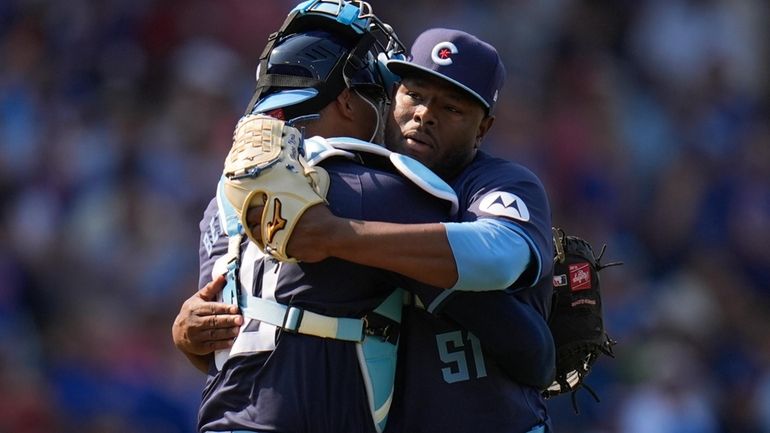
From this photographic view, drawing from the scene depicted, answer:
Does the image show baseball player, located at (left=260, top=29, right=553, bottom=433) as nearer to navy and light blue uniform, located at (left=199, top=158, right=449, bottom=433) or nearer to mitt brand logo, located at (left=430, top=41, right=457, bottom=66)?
mitt brand logo, located at (left=430, top=41, right=457, bottom=66)

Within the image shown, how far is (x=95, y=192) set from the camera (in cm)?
895

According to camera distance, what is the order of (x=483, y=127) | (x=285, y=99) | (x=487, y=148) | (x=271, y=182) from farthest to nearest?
(x=487, y=148)
(x=483, y=127)
(x=285, y=99)
(x=271, y=182)

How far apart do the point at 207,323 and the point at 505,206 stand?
0.92 m

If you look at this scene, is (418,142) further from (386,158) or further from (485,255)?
(485,255)

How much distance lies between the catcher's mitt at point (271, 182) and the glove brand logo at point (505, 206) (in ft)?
1.62

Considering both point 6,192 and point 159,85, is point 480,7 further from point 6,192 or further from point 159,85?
point 6,192

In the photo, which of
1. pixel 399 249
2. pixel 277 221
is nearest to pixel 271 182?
pixel 277 221

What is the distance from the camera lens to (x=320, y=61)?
412 cm

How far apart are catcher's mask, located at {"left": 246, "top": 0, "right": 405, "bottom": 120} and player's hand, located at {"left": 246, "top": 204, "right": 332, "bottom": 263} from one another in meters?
0.53

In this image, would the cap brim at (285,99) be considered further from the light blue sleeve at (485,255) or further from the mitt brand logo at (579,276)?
the mitt brand logo at (579,276)

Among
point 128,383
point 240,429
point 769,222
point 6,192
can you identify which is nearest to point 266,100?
point 240,429

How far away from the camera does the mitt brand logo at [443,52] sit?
4.15 meters

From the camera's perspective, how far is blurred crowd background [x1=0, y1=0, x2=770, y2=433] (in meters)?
8.62

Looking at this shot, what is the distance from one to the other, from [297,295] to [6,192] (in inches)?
222
